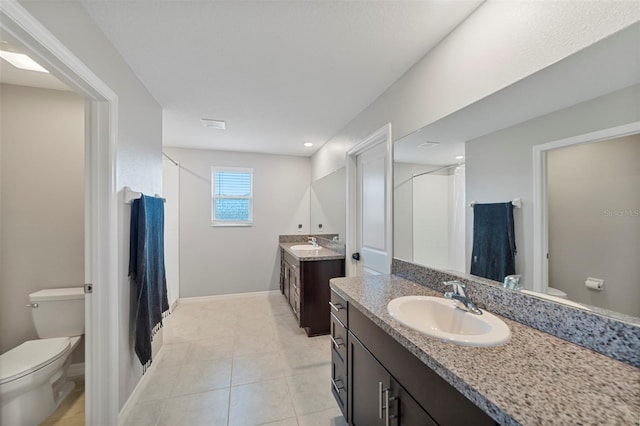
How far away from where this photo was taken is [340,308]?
5.06ft

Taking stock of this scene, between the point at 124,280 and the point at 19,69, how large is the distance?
1.62m

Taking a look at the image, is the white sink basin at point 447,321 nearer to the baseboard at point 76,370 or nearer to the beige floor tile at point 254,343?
the beige floor tile at point 254,343

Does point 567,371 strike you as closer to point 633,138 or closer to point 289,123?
point 633,138

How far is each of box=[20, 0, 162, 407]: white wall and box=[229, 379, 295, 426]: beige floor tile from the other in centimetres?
74

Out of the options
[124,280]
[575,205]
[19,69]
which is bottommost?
[124,280]

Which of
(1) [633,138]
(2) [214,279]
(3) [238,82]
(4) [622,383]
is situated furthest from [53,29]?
(2) [214,279]

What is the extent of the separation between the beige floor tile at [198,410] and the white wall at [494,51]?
2.33 metres

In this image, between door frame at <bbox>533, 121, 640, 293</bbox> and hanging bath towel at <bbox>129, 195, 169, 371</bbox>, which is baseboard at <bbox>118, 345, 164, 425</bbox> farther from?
door frame at <bbox>533, 121, 640, 293</bbox>

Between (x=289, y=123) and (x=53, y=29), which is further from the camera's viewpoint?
(x=289, y=123)

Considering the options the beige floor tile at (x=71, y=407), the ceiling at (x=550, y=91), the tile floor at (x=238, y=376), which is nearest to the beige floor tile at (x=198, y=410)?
the tile floor at (x=238, y=376)

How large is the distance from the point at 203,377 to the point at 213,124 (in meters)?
2.51

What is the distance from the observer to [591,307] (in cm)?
83

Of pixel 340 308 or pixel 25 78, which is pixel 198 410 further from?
pixel 25 78

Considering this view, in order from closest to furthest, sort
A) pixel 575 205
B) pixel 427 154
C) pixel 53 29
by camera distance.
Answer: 1. pixel 575 205
2. pixel 53 29
3. pixel 427 154
